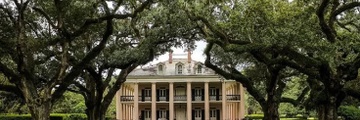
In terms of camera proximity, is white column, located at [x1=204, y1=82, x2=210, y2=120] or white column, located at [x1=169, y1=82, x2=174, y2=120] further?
white column, located at [x1=169, y1=82, x2=174, y2=120]

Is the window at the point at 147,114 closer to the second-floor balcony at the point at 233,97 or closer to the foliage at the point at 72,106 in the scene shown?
the foliage at the point at 72,106

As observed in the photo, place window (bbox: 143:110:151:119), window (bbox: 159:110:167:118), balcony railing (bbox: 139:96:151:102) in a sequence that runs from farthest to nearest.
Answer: window (bbox: 143:110:151:119) < window (bbox: 159:110:167:118) < balcony railing (bbox: 139:96:151:102)

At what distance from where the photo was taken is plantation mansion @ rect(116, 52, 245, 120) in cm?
5228

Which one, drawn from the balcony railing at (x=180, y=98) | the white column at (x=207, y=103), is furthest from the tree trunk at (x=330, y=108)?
the balcony railing at (x=180, y=98)

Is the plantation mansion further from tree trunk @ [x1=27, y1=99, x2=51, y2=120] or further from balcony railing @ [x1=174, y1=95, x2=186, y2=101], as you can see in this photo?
tree trunk @ [x1=27, y1=99, x2=51, y2=120]

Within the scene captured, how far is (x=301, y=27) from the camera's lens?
1639 centimetres

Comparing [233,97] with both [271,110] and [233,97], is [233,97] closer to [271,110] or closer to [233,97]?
[233,97]

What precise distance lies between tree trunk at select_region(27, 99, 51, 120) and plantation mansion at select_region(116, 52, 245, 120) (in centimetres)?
3520

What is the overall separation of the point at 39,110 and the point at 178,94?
39196mm

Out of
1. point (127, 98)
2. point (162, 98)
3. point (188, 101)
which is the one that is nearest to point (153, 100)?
point (162, 98)

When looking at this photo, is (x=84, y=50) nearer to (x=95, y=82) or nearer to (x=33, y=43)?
(x=95, y=82)

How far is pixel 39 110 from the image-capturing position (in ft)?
52.8

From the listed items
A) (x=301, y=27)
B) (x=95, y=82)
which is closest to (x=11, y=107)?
(x=95, y=82)

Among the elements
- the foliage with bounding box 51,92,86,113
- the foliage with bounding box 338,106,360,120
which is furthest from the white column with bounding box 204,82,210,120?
the foliage with bounding box 338,106,360,120
